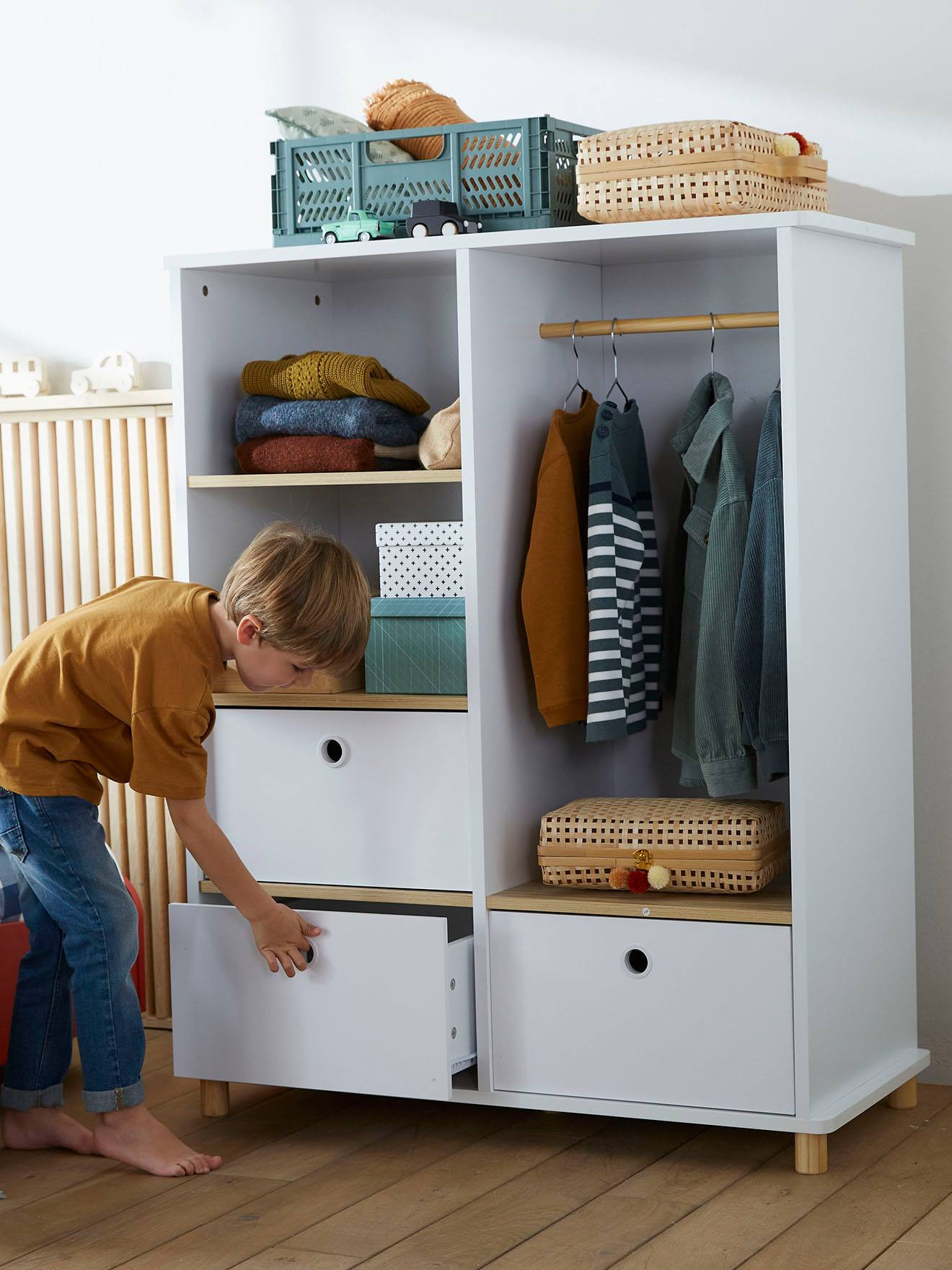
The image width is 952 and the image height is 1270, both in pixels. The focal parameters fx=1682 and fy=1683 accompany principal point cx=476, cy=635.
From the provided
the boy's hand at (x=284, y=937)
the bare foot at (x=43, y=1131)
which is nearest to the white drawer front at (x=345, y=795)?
the boy's hand at (x=284, y=937)

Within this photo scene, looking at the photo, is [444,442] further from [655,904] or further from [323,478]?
[655,904]

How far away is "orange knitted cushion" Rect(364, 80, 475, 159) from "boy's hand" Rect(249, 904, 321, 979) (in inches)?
45.0

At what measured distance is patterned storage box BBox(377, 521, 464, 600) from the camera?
7.95 ft

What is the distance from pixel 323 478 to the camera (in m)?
2.47

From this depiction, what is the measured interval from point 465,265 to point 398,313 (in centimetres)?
54

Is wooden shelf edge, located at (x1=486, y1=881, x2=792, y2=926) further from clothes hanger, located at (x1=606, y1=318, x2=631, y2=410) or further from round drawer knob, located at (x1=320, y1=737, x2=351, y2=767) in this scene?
clothes hanger, located at (x1=606, y1=318, x2=631, y2=410)

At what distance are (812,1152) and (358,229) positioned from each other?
1.45 metres

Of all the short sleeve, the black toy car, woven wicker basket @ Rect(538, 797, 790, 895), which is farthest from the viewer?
the black toy car

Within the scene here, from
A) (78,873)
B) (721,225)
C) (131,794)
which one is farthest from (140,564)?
(721,225)

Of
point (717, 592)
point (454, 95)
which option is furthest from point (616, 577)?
point (454, 95)

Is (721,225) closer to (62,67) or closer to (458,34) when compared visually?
(458,34)

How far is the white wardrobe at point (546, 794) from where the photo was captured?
7.38 ft

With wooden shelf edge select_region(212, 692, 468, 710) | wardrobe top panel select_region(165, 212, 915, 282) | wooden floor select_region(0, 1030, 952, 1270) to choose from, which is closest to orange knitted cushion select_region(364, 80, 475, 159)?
wardrobe top panel select_region(165, 212, 915, 282)

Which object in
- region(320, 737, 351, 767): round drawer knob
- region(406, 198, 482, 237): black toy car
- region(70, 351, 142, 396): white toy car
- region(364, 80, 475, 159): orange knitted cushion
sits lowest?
region(320, 737, 351, 767): round drawer knob
